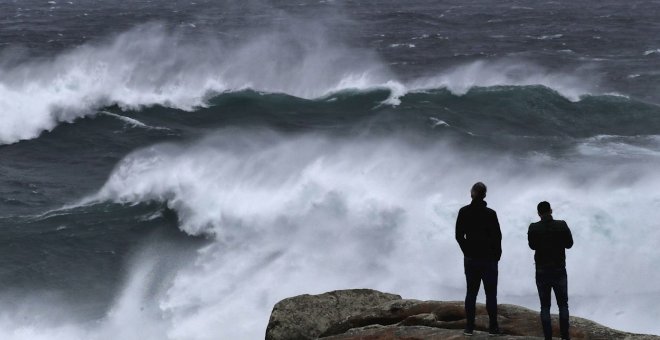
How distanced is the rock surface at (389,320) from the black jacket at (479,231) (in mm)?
1198

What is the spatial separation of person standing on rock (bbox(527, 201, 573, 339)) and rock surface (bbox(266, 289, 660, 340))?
1.60ft

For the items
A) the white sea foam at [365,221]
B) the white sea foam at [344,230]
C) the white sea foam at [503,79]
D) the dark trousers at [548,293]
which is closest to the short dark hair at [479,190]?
the dark trousers at [548,293]

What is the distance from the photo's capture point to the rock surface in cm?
1272

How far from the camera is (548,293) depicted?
12.2 metres

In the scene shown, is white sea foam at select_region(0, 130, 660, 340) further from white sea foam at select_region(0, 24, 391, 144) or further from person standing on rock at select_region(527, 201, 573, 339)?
person standing on rock at select_region(527, 201, 573, 339)

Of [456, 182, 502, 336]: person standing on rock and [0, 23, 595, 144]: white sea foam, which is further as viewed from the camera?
[0, 23, 595, 144]: white sea foam

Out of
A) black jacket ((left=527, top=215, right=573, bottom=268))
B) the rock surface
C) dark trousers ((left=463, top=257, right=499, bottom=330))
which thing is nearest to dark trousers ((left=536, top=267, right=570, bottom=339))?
black jacket ((left=527, top=215, right=573, bottom=268))

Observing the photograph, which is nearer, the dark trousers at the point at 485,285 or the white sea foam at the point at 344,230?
the dark trousers at the point at 485,285

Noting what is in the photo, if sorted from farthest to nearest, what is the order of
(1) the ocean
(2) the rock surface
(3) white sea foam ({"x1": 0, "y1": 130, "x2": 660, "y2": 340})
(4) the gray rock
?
(1) the ocean
(3) white sea foam ({"x1": 0, "y1": 130, "x2": 660, "y2": 340})
(4) the gray rock
(2) the rock surface

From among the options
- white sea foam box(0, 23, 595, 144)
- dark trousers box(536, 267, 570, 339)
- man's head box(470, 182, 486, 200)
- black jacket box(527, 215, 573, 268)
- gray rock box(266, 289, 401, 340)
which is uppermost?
white sea foam box(0, 23, 595, 144)

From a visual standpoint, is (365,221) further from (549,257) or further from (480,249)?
(549,257)

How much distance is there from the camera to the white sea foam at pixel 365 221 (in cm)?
2712

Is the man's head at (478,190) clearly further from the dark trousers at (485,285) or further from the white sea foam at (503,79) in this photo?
the white sea foam at (503,79)

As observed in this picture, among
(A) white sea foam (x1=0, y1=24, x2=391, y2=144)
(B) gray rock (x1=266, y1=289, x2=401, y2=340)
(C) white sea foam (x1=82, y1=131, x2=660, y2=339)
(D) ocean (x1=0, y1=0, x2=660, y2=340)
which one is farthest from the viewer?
(A) white sea foam (x1=0, y1=24, x2=391, y2=144)
